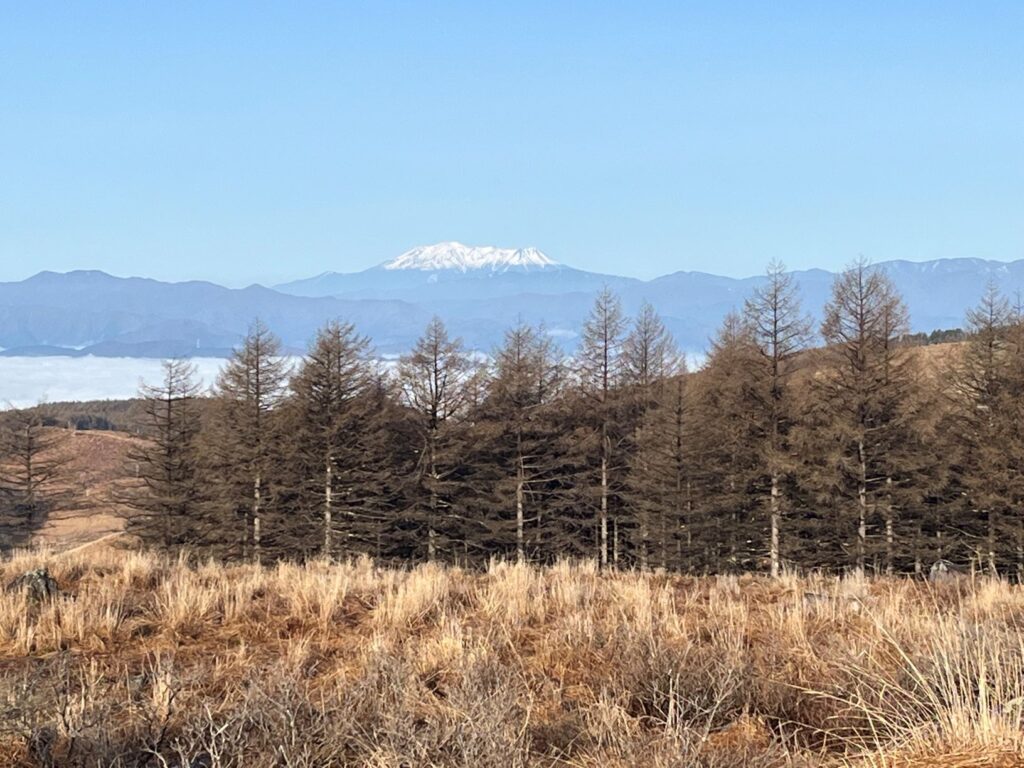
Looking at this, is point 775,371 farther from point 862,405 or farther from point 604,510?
point 604,510

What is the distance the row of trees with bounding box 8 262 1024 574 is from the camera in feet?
105

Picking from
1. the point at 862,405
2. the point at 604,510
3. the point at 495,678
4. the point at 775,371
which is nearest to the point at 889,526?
the point at 862,405

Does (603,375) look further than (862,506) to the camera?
Yes

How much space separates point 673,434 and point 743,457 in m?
3.17

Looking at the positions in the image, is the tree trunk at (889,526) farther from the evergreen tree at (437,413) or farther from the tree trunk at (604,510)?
the evergreen tree at (437,413)

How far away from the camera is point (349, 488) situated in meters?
36.2

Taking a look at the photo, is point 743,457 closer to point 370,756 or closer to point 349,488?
point 349,488

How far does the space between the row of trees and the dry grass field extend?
24682mm

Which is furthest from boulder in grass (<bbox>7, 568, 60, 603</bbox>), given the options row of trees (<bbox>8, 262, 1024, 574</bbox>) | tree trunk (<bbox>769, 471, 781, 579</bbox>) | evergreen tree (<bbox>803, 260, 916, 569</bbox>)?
evergreen tree (<bbox>803, 260, 916, 569</bbox>)

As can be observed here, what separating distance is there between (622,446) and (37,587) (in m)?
36.1

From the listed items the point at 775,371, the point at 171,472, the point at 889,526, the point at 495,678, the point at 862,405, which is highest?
the point at 775,371

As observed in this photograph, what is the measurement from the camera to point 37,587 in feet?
23.1

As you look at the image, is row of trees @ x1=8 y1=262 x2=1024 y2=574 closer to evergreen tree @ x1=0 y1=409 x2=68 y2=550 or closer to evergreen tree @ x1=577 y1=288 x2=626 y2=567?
evergreen tree @ x1=577 y1=288 x2=626 y2=567

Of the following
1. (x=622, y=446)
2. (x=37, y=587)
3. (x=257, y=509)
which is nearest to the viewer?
(x=37, y=587)
